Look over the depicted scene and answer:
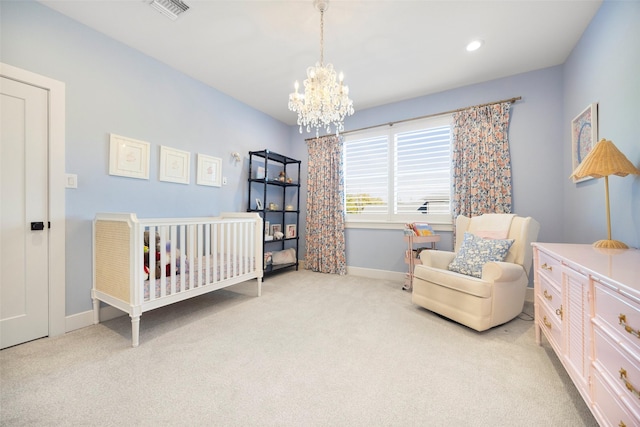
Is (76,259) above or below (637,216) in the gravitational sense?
below

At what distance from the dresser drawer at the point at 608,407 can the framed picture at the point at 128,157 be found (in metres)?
3.33

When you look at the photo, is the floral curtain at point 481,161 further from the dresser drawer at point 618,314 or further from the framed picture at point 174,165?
the framed picture at point 174,165

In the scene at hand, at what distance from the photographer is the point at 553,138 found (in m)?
2.65

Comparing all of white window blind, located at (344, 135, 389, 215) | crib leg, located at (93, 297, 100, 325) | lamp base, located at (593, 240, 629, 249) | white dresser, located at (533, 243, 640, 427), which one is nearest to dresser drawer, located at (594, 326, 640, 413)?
white dresser, located at (533, 243, 640, 427)

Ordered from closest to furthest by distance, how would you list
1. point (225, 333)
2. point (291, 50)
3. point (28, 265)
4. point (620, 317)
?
point (620, 317) → point (28, 265) → point (225, 333) → point (291, 50)

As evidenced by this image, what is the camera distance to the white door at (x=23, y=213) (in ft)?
5.69

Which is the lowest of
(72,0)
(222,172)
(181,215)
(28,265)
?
(28,265)

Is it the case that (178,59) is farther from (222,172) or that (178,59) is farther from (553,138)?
(553,138)

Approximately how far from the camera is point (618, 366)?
2.82ft

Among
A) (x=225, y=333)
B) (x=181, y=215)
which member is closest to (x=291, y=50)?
(x=181, y=215)

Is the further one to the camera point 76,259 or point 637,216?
point 76,259

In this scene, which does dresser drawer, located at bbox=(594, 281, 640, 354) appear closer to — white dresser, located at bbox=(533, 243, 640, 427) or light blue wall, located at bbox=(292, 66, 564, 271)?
white dresser, located at bbox=(533, 243, 640, 427)

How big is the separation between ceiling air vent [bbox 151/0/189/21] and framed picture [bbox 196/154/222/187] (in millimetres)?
1372

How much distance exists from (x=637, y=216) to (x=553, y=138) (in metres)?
1.56
